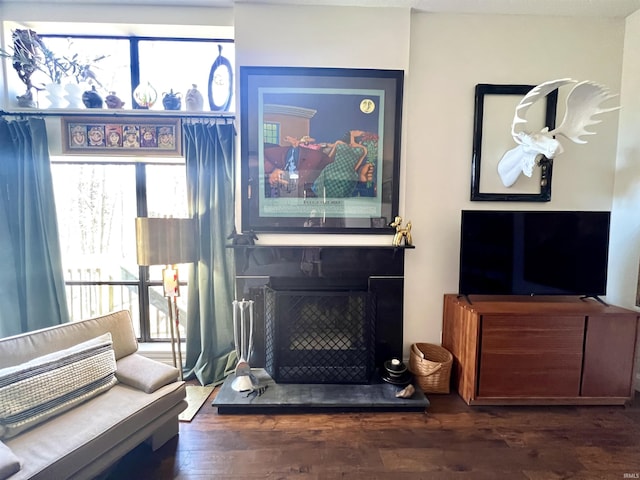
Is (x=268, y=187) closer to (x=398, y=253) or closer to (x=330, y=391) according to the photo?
(x=398, y=253)

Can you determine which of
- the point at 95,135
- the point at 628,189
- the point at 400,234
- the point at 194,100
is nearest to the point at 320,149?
the point at 400,234

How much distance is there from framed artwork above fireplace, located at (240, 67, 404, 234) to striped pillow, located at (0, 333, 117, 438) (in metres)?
1.25

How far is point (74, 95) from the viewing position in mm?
2484

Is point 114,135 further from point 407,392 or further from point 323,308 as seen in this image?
point 407,392

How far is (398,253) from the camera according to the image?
250cm

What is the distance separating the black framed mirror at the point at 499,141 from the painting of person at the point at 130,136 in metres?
2.74

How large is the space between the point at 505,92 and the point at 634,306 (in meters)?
2.00

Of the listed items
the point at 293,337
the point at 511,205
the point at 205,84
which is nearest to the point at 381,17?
the point at 205,84

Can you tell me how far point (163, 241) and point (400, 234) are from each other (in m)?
1.71

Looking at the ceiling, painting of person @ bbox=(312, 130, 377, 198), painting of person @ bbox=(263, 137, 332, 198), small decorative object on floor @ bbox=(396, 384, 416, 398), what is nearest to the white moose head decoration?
the ceiling

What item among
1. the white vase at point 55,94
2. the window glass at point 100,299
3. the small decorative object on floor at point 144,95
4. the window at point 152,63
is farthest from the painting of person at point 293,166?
the white vase at point 55,94

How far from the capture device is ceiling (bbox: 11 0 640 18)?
2.32 metres

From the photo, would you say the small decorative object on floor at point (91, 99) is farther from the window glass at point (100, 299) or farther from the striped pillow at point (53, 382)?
the striped pillow at point (53, 382)

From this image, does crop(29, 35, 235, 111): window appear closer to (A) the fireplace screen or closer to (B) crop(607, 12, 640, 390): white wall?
(A) the fireplace screen
